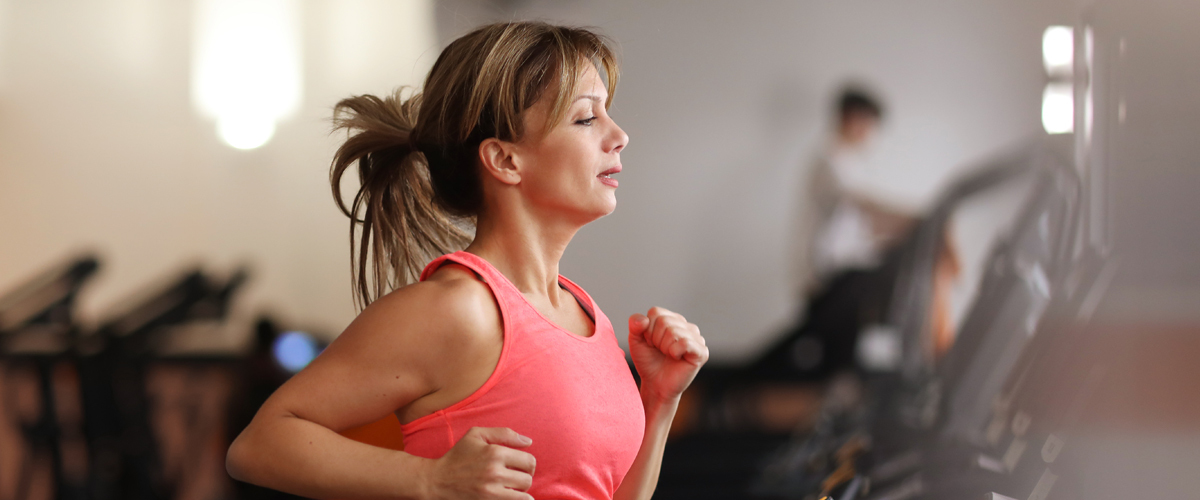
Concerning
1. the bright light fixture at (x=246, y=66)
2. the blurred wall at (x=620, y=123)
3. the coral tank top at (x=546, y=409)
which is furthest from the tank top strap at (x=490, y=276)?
the bright light fixture at (x=246, y=66)

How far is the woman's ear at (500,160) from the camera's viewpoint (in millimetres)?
746

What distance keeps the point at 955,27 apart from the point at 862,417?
1440 millimetres

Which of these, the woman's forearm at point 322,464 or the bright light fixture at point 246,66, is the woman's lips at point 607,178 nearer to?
the woman's forearm at point 322,464

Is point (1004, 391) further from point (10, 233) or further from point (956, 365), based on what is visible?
point (10, 233)

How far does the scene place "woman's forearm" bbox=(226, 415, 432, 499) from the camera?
0.58 meters

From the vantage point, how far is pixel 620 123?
2.54 m

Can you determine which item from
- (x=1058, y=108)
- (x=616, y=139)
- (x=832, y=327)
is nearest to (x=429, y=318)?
(x=616, y=139)

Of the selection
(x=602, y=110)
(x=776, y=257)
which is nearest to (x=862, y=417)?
(x=776, y=257)

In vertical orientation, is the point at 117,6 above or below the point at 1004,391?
above

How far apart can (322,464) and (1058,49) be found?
2958 millimetres

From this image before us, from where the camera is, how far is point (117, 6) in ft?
7.38

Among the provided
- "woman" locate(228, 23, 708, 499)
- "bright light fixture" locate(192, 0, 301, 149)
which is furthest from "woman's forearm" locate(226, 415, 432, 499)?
"bright light fixture" locate(192, 0, 301, 149)

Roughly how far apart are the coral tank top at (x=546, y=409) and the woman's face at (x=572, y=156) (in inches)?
4.1

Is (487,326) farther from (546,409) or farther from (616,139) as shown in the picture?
(616,139)
